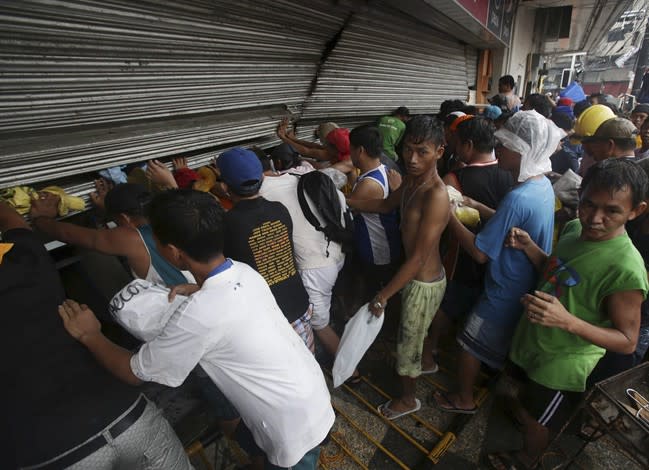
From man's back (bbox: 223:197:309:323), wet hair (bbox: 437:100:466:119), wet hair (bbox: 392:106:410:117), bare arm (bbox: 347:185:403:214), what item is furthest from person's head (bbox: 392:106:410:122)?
man's back (bbox: 223:197:309:323)

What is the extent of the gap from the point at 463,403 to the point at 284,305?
1.62m

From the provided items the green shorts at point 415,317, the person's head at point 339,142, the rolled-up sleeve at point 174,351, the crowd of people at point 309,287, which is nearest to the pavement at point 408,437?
the crowd of people at point 309,287

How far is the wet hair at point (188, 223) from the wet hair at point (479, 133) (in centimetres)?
207

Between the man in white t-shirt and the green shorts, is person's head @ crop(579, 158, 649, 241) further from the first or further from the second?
the man in white t-shirt

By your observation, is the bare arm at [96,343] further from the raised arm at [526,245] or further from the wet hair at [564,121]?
the wet hair at [564,121]

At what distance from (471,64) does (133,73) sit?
7483mm

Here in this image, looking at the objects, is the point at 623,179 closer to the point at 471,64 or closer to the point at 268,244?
→ the point at 268,244

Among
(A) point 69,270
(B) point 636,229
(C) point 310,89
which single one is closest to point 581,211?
(B) point 636,229

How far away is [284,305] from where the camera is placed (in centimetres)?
223

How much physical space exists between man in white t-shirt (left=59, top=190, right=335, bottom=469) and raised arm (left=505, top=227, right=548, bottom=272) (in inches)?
56.0

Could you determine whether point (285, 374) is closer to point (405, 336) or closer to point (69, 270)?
point (405, 336)

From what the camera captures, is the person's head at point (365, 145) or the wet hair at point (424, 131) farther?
the person's head at point (365, 145)

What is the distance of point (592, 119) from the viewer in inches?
147

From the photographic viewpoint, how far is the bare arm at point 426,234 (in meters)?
1.99
